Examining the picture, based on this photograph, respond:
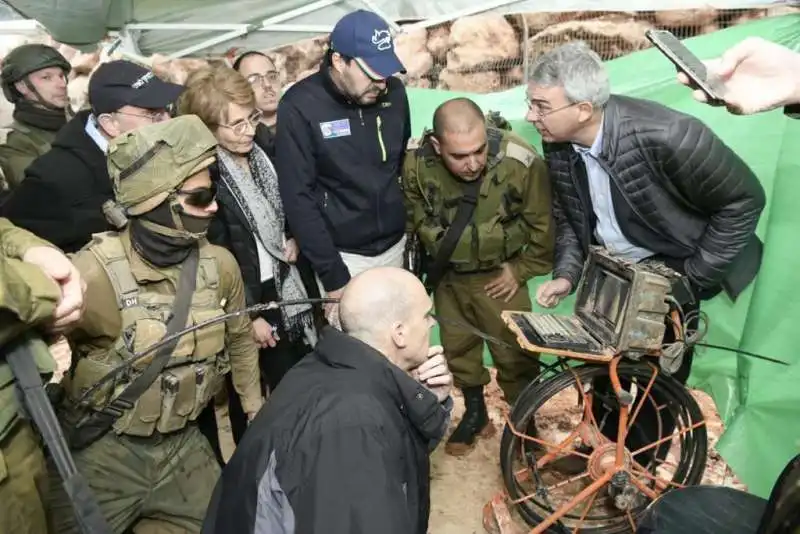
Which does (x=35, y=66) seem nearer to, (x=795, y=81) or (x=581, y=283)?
(x=581, y=283)

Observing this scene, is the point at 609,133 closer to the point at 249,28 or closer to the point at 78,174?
the point at 78,174

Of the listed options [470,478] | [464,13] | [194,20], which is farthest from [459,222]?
[194,20]

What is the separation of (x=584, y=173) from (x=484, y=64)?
2.70m

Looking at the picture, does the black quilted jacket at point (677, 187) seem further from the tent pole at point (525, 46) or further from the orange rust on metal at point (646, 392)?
the tent pole at point (525, 46)

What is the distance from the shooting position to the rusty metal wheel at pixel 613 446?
3.27m

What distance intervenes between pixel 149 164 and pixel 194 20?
5.40 m

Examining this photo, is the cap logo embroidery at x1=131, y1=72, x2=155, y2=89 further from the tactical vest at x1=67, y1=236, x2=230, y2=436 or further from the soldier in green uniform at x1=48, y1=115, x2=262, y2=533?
the tactical vest at x1=67, y1=236, x2=230, y2=436

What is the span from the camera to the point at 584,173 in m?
3.34

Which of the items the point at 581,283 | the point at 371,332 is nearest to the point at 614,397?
the point at 581,283

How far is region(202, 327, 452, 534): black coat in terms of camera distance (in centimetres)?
178

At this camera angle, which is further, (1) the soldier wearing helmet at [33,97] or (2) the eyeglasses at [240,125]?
(1) the soldier wearing helmet at [33,97]

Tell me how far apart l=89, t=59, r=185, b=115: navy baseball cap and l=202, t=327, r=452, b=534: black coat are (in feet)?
5.53

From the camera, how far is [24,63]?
428 centimetres

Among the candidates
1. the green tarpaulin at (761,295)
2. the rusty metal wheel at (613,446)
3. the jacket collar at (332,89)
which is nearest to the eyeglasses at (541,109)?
the jacket collar at (332,89)
